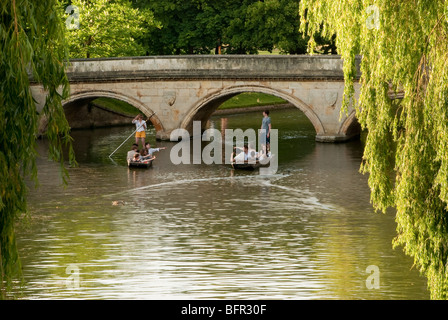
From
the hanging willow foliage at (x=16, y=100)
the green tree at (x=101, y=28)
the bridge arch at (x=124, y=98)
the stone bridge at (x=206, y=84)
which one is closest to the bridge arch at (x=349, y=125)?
the stone bridge at (x=206, y=84)

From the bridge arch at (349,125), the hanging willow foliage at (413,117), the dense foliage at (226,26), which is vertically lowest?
the bridge arch at (349,125)

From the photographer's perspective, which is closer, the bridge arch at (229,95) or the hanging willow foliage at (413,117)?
the hanging willow foliage at (413,117)

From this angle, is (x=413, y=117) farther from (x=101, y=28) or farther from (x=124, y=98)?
(x=101, y=28)

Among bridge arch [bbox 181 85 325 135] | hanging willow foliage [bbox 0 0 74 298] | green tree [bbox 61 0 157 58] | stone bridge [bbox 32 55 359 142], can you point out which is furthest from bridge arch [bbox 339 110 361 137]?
hanging willow foliage [bbox 0 0 74 298]

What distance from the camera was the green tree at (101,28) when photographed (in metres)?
42.1

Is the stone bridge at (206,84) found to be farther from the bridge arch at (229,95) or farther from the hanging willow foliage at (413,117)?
the hanging willow foliage at (413,117)

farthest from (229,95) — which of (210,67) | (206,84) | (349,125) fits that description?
(349,125)

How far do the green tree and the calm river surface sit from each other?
1436cm

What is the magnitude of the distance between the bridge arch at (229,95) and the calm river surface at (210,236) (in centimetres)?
592

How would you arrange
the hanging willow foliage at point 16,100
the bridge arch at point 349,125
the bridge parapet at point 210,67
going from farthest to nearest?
1. the bridge parapet at point 210,67
2. the bridge arch at point 349,125
3. the hanging willow foliage at point 16,100

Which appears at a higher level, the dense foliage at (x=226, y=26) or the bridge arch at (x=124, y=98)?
the dense foliage at (x=226, y=26)

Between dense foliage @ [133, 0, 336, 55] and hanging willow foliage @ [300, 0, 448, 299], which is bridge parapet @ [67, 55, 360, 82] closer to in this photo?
dense foliage @ [133, 0, 336, 55]

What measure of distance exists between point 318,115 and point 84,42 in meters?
14.2

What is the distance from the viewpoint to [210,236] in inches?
721
